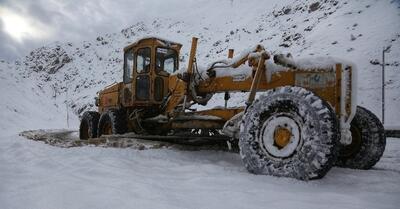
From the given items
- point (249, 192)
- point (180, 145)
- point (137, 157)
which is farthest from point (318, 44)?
point (249, 192)

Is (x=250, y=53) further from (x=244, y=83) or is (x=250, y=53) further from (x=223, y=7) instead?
(x=223, y=7)

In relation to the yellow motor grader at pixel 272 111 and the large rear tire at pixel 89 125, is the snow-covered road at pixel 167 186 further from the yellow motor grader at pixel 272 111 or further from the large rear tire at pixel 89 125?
the large rear tire at pixel 89 125

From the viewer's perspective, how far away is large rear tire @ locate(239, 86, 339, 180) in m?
4.03

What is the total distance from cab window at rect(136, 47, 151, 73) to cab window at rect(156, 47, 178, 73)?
23cm

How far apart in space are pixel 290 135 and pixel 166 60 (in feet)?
17.3

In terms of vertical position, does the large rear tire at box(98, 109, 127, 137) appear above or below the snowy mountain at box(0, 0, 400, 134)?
below

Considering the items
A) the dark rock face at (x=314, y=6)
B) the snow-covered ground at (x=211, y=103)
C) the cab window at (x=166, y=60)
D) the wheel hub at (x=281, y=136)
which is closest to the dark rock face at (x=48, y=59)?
the snow-covered ground at (x=211, y=103)

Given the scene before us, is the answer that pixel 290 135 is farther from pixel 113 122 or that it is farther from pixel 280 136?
pixel 113 122

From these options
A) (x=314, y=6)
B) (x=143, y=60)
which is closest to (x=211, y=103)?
(x=314, y=6)

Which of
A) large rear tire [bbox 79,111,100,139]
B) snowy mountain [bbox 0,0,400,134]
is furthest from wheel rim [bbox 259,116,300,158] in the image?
snowy mountain [bbox 0,0,400,134]

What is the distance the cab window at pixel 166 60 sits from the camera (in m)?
8.93

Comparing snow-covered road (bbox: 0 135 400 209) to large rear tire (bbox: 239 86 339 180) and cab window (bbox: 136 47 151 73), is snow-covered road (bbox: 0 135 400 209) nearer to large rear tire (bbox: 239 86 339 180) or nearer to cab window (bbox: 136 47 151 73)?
large rear tire (bbox: 239 86 339 180)

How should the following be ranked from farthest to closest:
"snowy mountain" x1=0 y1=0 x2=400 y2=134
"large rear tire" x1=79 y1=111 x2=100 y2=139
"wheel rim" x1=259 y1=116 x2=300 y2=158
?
1. "snowy mountain" x1=0 y1=0 x2=400 y2=134
2. "large rear tire" x1=79 y1=111 x2=100 y2=139
3. "wheel rim" x1=259 y1=116 x2=300 y2=158

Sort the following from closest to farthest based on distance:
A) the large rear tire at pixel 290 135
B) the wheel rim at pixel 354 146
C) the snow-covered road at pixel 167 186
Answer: the snow-covered road at pixel 167 186 < the large rear tire at pixel 290 135 < the wheel rim at pixel 354 146
